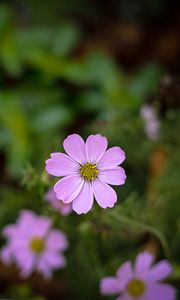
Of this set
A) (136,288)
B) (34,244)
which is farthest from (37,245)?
(136,288)

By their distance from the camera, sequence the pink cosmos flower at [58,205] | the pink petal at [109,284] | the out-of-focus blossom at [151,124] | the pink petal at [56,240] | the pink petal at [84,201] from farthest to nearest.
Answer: the out-of-focus blossom at [151,124], the pink petal at [56,240], the pink cosmos flower at [58,205], the pink petal at [109,284], the pink petal at [84,201]

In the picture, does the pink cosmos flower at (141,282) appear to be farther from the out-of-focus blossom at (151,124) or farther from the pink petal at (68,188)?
the out-of-focus blossom at (151,124)

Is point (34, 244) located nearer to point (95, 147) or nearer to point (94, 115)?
point (95, 147)

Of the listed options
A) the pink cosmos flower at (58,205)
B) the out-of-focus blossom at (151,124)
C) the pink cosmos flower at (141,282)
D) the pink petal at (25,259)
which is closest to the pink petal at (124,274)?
the pink cosmos flower at (141,282)

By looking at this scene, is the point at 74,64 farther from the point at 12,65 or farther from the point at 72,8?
the point at 72,8

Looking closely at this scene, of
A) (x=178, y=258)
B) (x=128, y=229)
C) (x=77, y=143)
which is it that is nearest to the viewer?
(x=77, y=143)

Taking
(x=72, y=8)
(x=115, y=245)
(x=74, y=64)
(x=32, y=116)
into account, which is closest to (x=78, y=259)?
(x=115, y=245)
